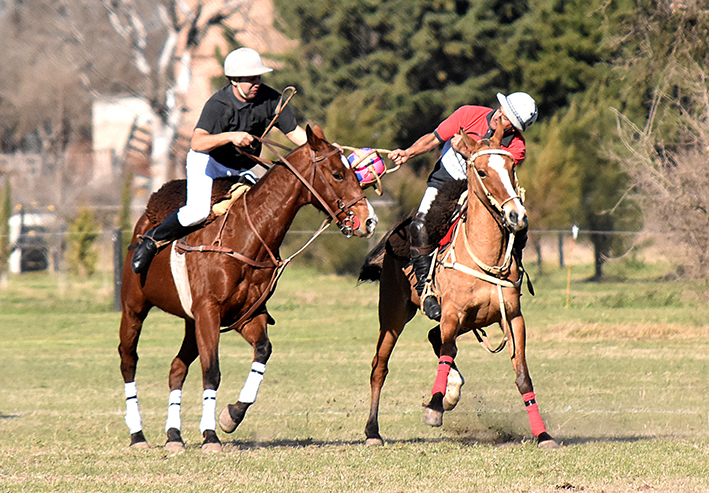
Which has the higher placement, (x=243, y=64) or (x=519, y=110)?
(x=243, y=64)

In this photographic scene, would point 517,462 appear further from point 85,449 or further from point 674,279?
point 674,279

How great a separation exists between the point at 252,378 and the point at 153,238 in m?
1.52

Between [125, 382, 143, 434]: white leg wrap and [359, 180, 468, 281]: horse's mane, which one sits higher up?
[359, 180, 468, 281]: horse's mane

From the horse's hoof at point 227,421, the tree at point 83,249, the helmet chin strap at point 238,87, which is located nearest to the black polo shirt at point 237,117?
the helmet chin strap at point 238,87

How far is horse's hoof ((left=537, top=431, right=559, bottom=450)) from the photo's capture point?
7398 mm

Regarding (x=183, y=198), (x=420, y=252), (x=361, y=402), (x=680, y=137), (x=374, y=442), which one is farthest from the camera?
(x=680, y=137)

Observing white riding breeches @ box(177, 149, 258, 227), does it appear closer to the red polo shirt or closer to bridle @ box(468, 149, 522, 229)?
the red polo shirt

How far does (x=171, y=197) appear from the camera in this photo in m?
8.70

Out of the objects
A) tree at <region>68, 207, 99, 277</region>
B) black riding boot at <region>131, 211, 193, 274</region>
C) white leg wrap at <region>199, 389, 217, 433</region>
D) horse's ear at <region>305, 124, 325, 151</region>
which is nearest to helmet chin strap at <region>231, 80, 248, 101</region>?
horse's ear at <region>305, 124, 325, 151</region>

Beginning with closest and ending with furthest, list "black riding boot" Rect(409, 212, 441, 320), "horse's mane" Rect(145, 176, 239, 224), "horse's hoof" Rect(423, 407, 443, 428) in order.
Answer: "horse's hoof" Rect(423, 407, 443, 428) < "horse's mane" Rect(145, 176, 239, 224) < "black riding boot" Rect(409, 212, 441, 320)

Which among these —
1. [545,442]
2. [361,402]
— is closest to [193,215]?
[545,442]

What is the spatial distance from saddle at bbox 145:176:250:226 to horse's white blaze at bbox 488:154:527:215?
209 cm

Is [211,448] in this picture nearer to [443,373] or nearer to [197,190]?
[443,373]

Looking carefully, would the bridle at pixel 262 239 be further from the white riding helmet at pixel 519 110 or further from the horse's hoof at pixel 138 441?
the white riding helmet at pixel 519 110
